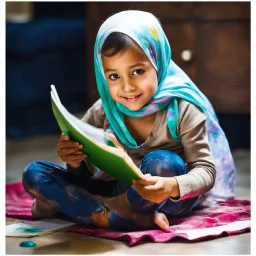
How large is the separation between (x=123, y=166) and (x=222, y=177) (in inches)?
16.8

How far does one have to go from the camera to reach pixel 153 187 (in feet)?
4.43

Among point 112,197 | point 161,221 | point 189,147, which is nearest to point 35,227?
point 112,197

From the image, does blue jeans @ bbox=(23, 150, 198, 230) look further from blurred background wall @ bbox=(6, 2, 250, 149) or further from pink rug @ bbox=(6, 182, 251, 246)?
blurred background wall @ bbox=(6, 2, 250, 149)

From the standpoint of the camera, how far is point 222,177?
168 centimetres

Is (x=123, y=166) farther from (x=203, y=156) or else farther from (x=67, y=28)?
(x=67, y=28)

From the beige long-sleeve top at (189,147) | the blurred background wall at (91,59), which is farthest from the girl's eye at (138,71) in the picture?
the blurred background wall at (91,59)

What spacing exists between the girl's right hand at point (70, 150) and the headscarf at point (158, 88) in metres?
0.16

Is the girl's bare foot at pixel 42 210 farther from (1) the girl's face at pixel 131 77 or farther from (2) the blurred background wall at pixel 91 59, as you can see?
(2) the blurred background wall at pixel 91 59

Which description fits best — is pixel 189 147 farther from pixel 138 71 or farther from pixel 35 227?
pixel 35 227

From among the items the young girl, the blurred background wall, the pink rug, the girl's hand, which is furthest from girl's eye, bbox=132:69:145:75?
the blurred background wall

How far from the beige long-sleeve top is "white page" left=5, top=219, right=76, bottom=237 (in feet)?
0.48

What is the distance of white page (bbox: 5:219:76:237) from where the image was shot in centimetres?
150

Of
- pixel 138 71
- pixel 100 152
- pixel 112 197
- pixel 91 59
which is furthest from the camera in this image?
pixel 91 59

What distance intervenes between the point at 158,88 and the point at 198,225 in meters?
0.32
